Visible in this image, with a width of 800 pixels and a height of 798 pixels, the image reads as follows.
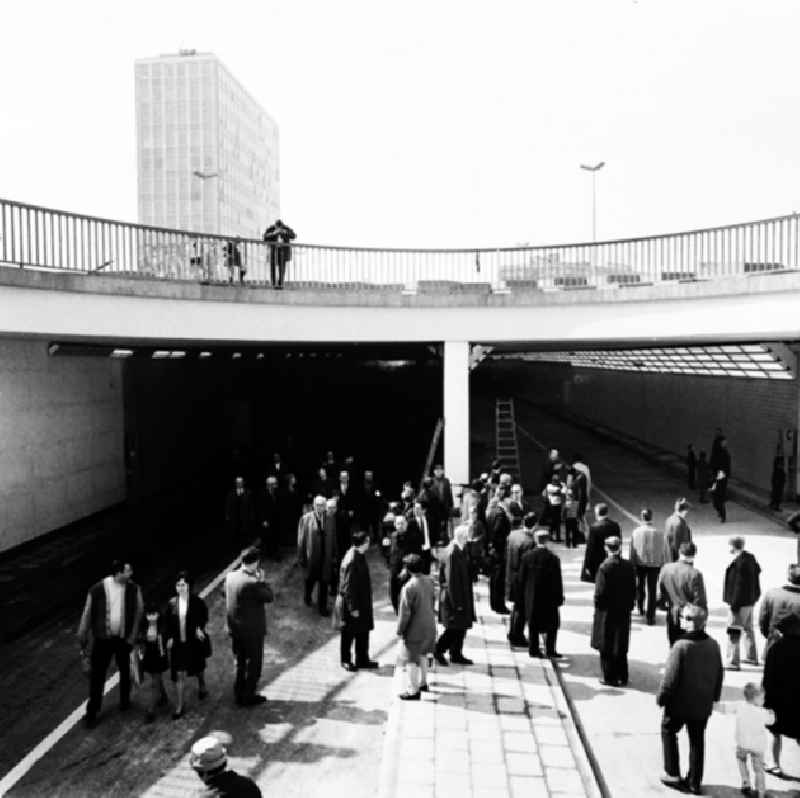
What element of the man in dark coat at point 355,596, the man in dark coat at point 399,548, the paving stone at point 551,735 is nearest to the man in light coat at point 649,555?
the man in dark coat at point 399,548

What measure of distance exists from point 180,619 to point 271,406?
959 inches

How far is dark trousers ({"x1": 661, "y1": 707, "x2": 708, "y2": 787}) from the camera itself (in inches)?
225

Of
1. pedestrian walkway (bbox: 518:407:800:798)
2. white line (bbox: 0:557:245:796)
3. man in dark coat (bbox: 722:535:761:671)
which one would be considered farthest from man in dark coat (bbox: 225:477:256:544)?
man in dark coat (bbox: 722:535:761:671)

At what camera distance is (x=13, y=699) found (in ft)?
26.3

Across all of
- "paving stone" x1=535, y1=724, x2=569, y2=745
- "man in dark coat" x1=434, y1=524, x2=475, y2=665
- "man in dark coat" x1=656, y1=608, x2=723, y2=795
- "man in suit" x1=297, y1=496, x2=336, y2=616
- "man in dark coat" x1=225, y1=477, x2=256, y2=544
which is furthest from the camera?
"man in dark coat" x1=225, y1=477, x2=256, y2=544

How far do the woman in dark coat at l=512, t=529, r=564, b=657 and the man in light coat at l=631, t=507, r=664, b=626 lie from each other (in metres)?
1.43

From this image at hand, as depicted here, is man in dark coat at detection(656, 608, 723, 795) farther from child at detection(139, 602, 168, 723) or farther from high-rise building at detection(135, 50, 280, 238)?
high-rise building at detection(135, 50, 280, 238)

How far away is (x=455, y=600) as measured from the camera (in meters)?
8.06

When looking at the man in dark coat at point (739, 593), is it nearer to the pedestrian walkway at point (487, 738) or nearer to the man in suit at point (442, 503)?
the pedestrian walkway at point (487, 738)

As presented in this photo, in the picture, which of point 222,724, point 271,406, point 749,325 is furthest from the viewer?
point 271,406

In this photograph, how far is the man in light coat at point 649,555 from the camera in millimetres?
9391

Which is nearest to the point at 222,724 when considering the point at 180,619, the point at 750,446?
the point at 180,619

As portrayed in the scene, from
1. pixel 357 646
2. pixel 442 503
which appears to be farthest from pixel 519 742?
pixel 442 503

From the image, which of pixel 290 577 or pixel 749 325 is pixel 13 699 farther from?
pixel 749 325
